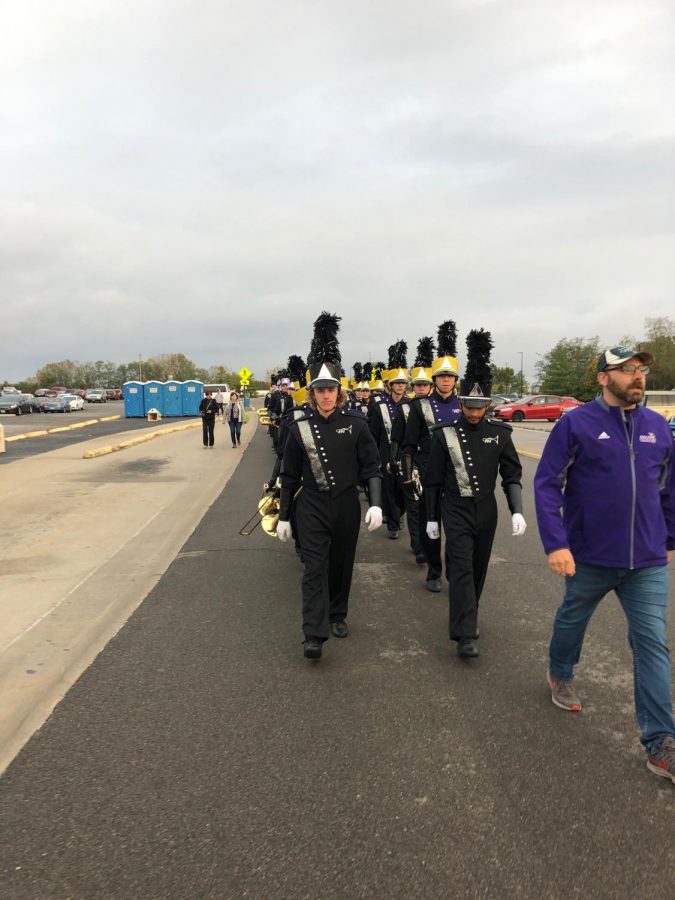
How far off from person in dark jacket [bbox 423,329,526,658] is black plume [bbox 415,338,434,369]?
577 centimetres

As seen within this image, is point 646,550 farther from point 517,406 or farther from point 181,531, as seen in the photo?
point 517,406

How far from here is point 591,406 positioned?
10.1 feet

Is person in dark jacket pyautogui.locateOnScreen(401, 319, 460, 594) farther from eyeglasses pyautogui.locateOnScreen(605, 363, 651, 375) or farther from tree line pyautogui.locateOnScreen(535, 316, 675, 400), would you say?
tree line pyautogui.locateOnScreen(535, 316, 675, 400)

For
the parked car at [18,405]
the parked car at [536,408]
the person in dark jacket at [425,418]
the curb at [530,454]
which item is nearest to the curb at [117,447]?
the curb at [530,454]

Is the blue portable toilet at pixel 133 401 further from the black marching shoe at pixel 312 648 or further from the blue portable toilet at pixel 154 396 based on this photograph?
the black marching shoe at pixel 312 648

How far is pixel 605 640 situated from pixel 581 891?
247 cm

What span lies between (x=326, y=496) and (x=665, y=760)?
233 centimetres

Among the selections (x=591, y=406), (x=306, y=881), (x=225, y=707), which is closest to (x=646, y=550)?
(x=591, y=406)

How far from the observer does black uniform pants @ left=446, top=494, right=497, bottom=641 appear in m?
4.04

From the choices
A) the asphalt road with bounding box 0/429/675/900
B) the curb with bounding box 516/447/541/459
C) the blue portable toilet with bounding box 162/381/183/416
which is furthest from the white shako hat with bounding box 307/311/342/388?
the blue portable toilet with bounding box 162/381/183/416

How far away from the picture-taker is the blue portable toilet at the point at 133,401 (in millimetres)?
42188

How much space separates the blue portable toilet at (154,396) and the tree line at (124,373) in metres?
87.1

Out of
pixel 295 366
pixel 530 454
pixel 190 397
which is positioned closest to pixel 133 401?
pixel 190 397

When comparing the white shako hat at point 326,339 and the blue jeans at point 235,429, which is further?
the blue jeans at point 235,429
